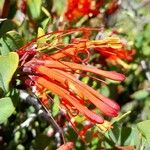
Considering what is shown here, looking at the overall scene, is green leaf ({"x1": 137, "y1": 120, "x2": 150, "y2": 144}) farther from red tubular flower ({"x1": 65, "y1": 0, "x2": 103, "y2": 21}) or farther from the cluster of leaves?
red tubular flower ({"x1": 65, "y1": 0, "x2": 103, "y2": 21})

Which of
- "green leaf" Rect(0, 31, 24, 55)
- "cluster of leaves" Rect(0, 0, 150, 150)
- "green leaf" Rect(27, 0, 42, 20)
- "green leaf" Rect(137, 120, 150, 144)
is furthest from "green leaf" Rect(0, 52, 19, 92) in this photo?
"green leaf" Rect(27, 0, 42, 20)

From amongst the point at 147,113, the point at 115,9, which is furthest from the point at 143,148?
the point at 147,113

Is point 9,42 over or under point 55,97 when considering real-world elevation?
over

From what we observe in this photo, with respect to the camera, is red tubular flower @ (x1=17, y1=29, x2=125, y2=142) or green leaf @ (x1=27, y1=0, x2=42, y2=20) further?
green leaf @ (x1=27, y1=0, x2=42, y2=20)

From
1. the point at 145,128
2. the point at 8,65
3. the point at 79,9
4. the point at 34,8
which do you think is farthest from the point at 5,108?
the point at 79,9

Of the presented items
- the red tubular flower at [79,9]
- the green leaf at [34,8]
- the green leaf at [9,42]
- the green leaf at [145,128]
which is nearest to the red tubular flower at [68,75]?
the green leaf at [9,42]

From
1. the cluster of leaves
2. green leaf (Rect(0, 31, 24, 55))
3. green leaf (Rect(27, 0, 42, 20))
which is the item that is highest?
green leaf (Rect(0, 31, 24, 55))

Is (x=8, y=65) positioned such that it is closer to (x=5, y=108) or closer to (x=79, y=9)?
(x=5, y=108)

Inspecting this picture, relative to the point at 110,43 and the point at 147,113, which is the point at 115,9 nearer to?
the point at 147,113
